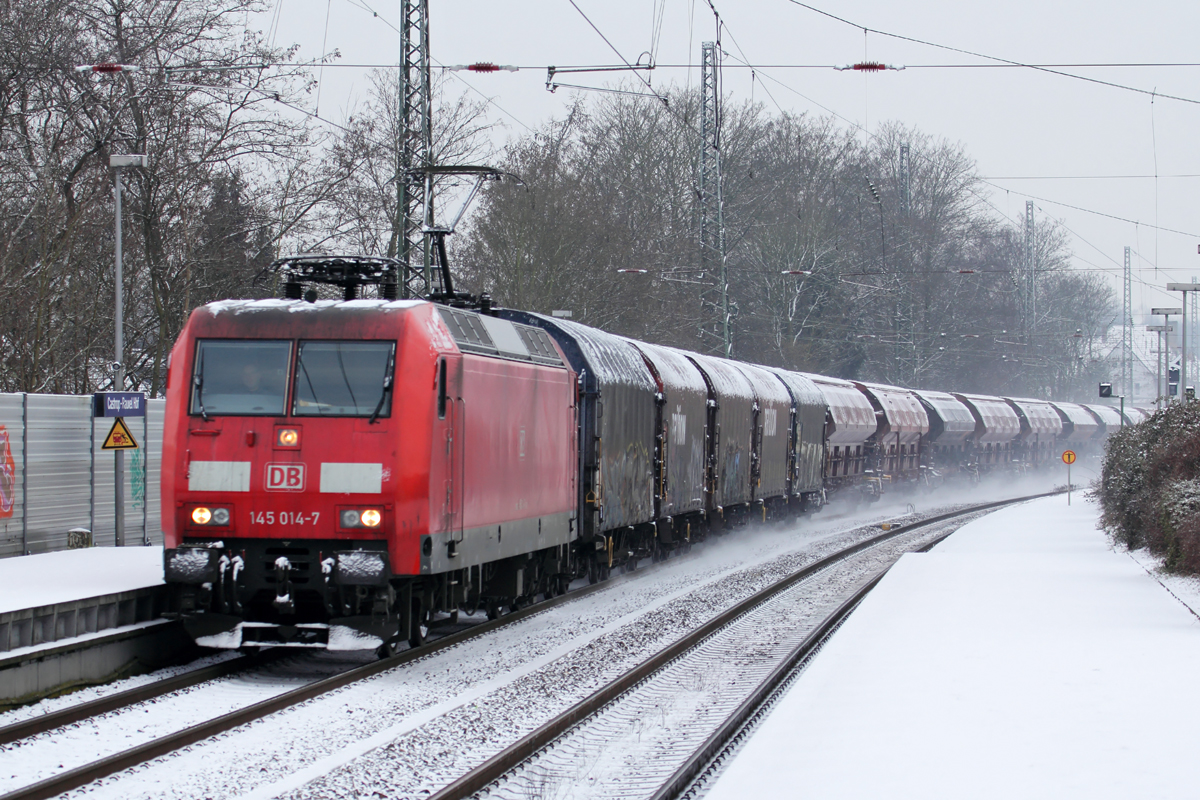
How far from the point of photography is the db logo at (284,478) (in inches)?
405

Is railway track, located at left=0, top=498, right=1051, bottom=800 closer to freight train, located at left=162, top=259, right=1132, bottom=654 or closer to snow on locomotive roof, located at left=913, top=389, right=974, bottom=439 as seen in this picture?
freight train, located at left=162, top=259, right=1132, bottom=654


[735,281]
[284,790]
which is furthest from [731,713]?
Result: [735,281]

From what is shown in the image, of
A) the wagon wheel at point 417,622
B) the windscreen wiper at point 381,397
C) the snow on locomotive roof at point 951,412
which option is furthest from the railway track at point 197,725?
the snow on locomotive roof at point 951,412

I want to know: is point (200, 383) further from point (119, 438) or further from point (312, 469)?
point (119, 438)

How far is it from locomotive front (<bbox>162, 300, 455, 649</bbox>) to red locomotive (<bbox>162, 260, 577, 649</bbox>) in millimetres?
11

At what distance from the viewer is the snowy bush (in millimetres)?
17250

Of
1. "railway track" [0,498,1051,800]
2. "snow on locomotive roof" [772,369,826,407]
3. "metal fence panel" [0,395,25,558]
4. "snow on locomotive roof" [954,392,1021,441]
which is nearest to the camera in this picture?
"railway track" [0,498,1051,800]

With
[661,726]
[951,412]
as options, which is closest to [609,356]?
[661,726]

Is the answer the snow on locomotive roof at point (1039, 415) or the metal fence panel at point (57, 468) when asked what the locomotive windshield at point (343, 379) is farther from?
the snow on locomotive roof at point (1039, 415)

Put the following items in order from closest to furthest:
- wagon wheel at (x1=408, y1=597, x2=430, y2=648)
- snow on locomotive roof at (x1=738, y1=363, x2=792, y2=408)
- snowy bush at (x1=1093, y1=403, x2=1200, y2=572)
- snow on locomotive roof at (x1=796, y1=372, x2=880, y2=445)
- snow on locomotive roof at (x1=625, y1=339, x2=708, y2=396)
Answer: wagon wheel at (x1=408, y1=597, x2=430, y2=648), snowy bush at (x1=1093, y1=403, x2=1200, y2=572), snow on locomotive roof at (x1=625, y1=339, x2=708, y2=396), snow on locomotive roof at (x1=738, y1=363, x2=792, y2=408), snow on locomotive roof at (x1=796, y1=372, x2=880, y2=445)

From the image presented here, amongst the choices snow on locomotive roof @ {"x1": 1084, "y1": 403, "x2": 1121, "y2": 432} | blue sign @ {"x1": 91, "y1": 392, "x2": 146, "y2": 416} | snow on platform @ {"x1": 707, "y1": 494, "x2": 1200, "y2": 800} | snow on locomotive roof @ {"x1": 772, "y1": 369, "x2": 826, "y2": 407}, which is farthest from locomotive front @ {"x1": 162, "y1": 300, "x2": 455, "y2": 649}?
snow on locomotive roof @ {"x1": 1084, "y1": 403, "x2": 1121, "y2": 432}

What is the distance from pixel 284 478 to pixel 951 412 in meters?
42.7

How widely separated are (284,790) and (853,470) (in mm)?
33495

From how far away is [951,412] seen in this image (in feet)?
164
